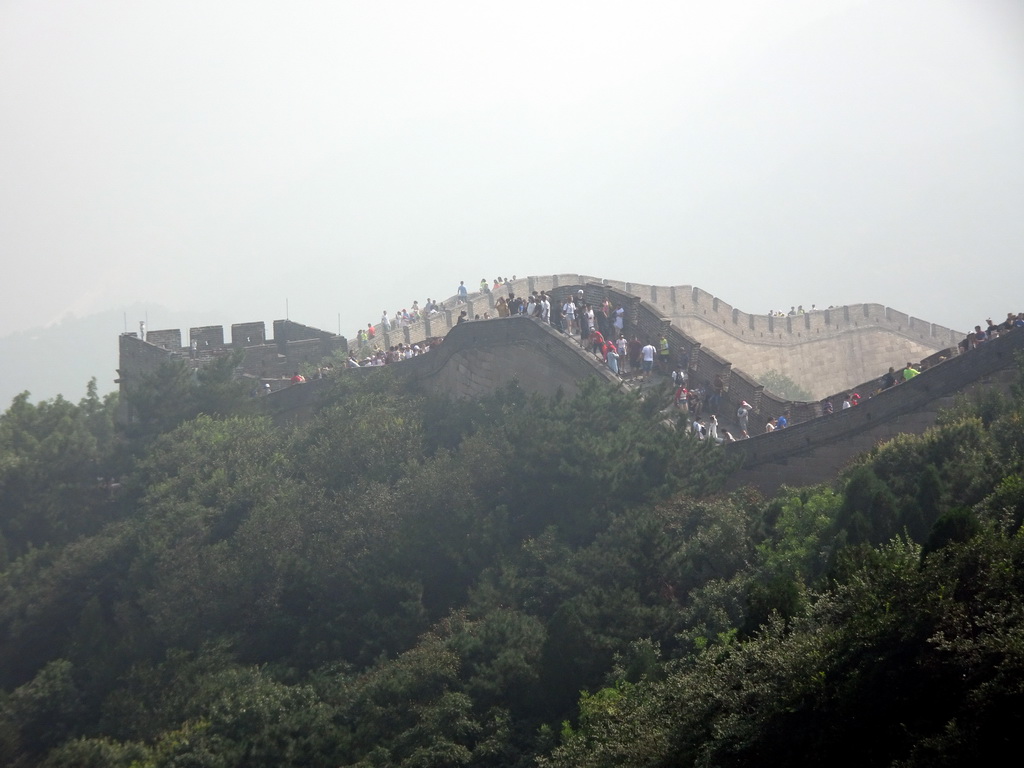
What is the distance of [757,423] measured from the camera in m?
18.7

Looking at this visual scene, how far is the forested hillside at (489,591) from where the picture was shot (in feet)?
26.7

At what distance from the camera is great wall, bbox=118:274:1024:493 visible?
1633 centimetres

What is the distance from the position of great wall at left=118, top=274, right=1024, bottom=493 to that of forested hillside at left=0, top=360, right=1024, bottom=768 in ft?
2.53

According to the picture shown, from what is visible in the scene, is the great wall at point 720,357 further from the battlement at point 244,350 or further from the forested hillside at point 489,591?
the forested hillside at point 489,591

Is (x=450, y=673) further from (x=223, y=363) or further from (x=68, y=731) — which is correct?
(x=223, y=363)

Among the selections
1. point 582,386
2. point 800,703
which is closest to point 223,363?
point 582,386

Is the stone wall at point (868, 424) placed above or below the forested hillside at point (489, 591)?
Answer: above

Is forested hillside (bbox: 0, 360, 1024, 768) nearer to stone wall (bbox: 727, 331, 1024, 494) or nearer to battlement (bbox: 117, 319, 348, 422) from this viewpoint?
stone wall (bbox: 727, 331, 1024, 494)

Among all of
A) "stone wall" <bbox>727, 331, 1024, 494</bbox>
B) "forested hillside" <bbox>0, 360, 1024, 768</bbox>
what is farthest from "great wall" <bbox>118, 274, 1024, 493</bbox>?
"forested hillside" <bbox>0, 360, 1024, 768</bbox>

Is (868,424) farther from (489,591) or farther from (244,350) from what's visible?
(244,350)

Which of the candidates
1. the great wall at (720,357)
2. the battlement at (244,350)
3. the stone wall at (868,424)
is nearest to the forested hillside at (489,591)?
the stone wall at (868,424)

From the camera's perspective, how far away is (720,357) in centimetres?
2031

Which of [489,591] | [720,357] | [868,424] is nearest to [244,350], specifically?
[720,357]

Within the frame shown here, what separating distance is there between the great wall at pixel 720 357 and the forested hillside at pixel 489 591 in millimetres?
772
